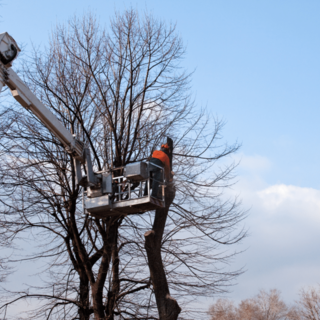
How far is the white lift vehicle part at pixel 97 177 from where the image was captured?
990cm

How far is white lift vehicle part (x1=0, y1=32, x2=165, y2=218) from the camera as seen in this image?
32.5ft

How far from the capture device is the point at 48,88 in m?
13.1

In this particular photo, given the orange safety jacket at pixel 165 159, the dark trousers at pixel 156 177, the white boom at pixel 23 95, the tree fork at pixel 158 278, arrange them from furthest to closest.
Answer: the orange safety jacket at pixel 165 159 → the dark trousers at pixel 156 177 → the tree fork at pixel 158 278 → the white boom at pixel 23 95

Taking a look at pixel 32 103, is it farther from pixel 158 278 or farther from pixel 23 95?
pixel 158 278

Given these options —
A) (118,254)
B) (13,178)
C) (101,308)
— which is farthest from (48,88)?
(101,308)

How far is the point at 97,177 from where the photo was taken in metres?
10.9

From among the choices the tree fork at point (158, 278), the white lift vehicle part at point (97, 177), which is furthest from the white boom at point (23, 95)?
the tree fork at point (158, 278)

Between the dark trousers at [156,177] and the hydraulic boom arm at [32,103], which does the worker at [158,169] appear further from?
the hydraulic boom arm at [32,103]

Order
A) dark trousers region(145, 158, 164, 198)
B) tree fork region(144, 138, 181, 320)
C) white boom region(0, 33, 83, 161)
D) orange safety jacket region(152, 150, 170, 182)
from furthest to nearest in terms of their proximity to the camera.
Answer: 1. orange safety jacket region(152, 150, 170, 182)
2. dark trousers region(145, 158, 164, 198)
3. tree fork region(144, 138, 181, 320)
4. white boom region(0, 33, 83, 161)

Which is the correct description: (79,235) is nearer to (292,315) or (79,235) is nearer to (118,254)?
(118,254)

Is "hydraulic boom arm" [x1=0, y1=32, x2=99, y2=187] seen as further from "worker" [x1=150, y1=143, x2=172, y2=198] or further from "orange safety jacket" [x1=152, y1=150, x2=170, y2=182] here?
"orange safety jacket" [x1=152, y1=150, x2=170, y2=182]

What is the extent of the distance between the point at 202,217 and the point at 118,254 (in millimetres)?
2740

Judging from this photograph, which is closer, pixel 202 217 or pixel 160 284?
pixel 160 284

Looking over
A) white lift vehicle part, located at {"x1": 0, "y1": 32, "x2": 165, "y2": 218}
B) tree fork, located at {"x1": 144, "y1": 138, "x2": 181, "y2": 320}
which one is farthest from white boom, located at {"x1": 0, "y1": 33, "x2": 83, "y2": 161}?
tree fork, located at {"x1": 144, "y1": 138, "x2": 181, "y2": 320}
